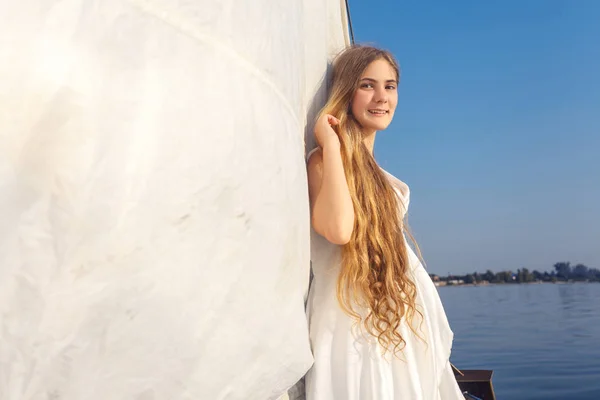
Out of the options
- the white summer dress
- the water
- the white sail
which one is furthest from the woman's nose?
the water

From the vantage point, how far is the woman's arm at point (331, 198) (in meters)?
0.97

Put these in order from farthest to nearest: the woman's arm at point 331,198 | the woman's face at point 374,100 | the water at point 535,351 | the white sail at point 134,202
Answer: the water at point 535,351, the woman's face at point 374,100, the woman's arm at point 331,198, the white sail at point 134,202

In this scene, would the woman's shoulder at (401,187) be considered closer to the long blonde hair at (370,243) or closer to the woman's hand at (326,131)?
the long blonde hair at (370,243)

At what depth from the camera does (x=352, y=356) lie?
0.99 meters

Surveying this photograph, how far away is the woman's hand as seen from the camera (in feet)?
3.36

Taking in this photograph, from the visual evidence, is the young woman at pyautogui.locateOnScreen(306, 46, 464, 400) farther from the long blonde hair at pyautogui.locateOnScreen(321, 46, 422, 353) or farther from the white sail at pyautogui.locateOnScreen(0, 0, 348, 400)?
the white sail at pyautogui.locateOnScreen(0, 0, 348, 400)

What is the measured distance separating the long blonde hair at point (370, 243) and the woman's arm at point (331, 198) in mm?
77

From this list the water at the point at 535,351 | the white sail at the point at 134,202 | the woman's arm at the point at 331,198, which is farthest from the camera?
the water at the point at 535,351

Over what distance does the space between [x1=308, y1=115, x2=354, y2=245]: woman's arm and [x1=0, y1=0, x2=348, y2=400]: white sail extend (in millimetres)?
362

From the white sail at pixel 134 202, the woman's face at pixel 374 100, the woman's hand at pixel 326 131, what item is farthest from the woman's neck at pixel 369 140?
the white sail at pixel 134 202

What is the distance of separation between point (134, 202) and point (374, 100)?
0.87 m

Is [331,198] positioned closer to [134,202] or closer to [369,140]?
[369,140]

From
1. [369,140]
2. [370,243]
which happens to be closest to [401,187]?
[369,140]

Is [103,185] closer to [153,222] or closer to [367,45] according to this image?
[153,222]
